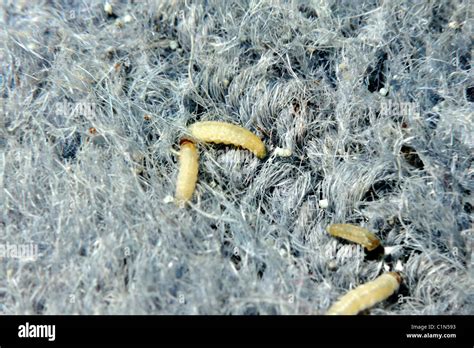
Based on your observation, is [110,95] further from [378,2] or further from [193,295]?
[378,2]

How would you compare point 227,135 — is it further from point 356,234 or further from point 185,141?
point 356,234

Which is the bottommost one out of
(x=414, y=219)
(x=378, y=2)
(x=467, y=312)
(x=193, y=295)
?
(x=467, y=312)

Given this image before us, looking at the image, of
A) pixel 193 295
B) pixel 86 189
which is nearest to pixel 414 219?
pixel 193 295

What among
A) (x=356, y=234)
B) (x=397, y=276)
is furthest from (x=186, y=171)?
(x=397, y=276)

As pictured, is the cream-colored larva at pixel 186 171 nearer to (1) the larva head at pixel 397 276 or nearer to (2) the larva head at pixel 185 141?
(2) the larva head at pixel 185 141

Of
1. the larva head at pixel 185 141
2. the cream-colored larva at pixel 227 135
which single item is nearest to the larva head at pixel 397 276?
the cream-colored larva at pixel 227 135

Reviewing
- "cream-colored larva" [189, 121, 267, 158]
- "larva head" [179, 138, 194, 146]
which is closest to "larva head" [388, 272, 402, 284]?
"cream-colored larva" [189, 121, 267, 158]
